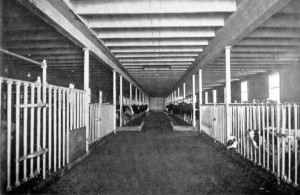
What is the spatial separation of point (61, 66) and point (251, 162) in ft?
28.8

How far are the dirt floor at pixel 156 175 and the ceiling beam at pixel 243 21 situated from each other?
2634mm

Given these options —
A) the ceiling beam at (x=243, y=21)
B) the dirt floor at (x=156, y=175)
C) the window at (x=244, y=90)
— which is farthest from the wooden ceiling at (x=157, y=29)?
the window at (x=244, y=90)

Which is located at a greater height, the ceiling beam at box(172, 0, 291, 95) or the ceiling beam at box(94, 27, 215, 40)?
the ceiling beam at box(94, 27, 215, 40)

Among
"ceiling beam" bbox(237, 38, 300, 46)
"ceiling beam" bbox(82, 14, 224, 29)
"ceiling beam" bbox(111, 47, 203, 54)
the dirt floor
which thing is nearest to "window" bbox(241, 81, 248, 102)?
"ceiling beam" bbox(237, 38, 300, 46)

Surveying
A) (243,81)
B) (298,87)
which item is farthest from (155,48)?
(243,81)

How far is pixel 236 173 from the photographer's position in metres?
3.78

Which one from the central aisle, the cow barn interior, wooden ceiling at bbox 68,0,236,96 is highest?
wooden ceiling at bbox 68,0,236,96

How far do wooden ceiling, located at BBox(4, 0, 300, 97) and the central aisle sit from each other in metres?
2.64

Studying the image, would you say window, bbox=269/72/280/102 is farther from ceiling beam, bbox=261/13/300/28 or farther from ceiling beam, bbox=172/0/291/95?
ceiling beam, bbox=261/13/300/28

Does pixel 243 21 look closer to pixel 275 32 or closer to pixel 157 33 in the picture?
pixel 275 32

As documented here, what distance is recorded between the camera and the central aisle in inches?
121

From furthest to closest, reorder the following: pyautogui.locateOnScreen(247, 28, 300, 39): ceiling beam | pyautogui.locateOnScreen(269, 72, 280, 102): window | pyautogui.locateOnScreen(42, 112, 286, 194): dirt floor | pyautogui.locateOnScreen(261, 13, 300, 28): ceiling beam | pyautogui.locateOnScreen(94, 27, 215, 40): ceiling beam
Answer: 1. pyautogui.locateOnScreen(269, 72, 280, 102): window
2. pyautogui.locateOnScreen(94, 27, 215, 40): ceiling beam
3. pyautogui.locateOnScreen(247, 28, 300, 39): ceiling beam
4. pyautogui.locateOnScreen(261, 13, 300, 28): ceiling beam
5. pyautogui.locateOnScreen(42, 112, 286, 194): dirt floor

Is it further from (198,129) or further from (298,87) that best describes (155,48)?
(298,87)

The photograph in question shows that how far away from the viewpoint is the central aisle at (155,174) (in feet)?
10.1
